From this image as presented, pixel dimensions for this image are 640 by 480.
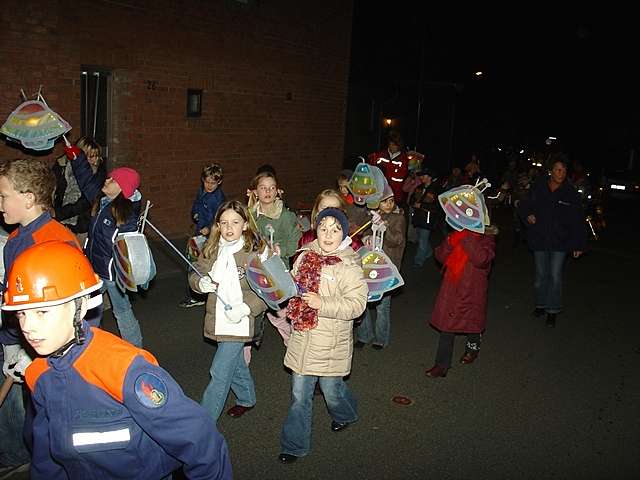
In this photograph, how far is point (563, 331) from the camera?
836 cm

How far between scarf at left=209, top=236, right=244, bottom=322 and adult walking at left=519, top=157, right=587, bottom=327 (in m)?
4.61

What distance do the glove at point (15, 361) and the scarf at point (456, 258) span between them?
373cm

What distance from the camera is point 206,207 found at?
8.08 metres

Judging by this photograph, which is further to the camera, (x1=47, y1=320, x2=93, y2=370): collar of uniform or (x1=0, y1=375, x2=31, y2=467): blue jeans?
(x1=0, y1=375, x2=31, y2=467): blue jeans

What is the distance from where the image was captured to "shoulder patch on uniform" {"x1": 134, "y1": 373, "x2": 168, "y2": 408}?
2.35 metres

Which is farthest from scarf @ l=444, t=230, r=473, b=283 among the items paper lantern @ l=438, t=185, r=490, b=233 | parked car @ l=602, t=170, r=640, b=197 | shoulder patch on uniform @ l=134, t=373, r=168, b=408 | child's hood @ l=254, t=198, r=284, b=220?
parked car @ l=602, t=170, r=640, b=197

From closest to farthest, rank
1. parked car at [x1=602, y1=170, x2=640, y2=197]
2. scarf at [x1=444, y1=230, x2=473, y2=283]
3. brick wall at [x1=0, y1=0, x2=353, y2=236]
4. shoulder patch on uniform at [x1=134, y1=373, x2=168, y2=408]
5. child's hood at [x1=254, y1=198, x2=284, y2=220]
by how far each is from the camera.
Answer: shoulder patch on uniform at [x1=134, y1=373, x2=168, y2=408] → scarf at [x1=444, y1=230, x2=473, y2=283] → child's hood at [x1=254, y1=198, x2=284, y2=220] → brick wall at [x1=0, y1=0, x2=353, y2=236] → parked car at [x1=602, y1=170, x2=640, y2=197]

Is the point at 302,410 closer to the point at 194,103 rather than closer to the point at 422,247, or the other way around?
the point at 422,247

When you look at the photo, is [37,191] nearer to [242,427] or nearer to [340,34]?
[242,427]

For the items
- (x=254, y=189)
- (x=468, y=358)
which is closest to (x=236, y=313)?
(x=254, y=189)

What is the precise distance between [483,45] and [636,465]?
115 feet

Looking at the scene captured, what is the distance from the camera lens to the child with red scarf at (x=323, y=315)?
4605mm

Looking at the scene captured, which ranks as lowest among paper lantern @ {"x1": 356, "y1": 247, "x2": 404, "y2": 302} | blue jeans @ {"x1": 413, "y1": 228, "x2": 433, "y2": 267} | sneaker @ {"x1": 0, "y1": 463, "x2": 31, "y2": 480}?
sneaker @ {"x1": 0, "y1": 463, "x2": 31, "y2": 480}

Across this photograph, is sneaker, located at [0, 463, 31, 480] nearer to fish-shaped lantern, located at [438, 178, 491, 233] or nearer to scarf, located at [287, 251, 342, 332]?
scarf, located at [287, 251, 342, 332]
